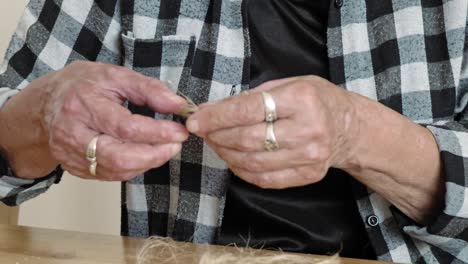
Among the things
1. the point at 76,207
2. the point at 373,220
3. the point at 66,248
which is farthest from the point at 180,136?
the point at 76,207

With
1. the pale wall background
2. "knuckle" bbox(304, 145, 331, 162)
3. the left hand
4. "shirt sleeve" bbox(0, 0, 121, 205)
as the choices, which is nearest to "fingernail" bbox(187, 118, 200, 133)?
the left hand

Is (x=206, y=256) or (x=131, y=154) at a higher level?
(x=131, y=154)

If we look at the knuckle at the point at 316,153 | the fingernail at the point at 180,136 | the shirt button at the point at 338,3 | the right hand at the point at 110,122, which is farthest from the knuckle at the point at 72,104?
the shirt button at the point at 338,3

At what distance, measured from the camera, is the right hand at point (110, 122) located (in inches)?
24.9

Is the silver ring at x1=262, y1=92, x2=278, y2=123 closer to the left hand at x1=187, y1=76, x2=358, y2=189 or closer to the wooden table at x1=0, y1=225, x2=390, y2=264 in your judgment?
the left hand at x1=187, y1=76, x2=358, y2=189

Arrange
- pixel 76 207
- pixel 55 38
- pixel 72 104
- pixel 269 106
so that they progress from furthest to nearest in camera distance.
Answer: pixel 76 207 → pixel 55 38 → pixel 72 104 → pixel 269 106

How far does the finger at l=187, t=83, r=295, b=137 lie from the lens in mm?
574

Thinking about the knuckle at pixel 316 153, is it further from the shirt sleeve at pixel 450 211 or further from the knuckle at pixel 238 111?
the shirt sleeve at pixel 450 211

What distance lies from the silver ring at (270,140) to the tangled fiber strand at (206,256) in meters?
0.17

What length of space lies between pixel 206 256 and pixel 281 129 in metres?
0.20

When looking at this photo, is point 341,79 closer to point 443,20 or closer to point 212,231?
point 443,20

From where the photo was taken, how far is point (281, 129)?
A: 584mm

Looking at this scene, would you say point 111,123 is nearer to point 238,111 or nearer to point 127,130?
point 127,130

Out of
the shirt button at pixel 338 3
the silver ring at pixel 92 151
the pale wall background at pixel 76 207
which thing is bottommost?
the pale wall background at pixel 76 207
